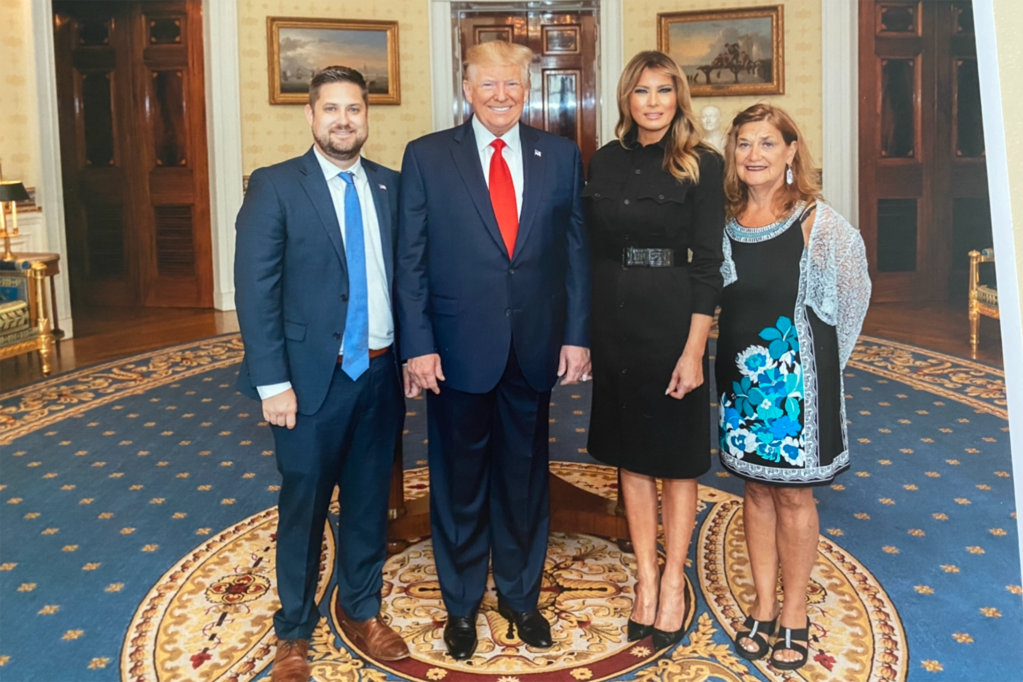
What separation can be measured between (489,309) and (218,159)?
282 inches

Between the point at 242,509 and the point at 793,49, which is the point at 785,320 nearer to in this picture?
the point at 242,509

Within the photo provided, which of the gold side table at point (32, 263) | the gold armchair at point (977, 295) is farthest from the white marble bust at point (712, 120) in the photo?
the gold side table at point (32, 263)

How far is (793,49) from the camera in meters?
8.72

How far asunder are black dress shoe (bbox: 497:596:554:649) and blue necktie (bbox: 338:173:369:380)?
94 centimetres

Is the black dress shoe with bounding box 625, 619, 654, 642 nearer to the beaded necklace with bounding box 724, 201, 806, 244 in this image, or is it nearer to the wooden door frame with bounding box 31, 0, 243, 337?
the beaded necklace with bounding box 724, 201, 806, 244

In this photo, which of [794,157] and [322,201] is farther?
[794,157]

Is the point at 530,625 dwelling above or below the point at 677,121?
below

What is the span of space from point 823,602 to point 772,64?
22.5 ft

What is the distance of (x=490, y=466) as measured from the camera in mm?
2779

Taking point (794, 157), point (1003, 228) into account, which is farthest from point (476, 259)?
point (1003, 228)

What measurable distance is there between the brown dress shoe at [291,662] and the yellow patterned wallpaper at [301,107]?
696cm

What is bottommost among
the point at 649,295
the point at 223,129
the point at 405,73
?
the point at 649,295

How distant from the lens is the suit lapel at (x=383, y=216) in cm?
254

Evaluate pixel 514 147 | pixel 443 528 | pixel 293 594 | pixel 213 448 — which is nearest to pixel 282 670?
pixel 293 594
